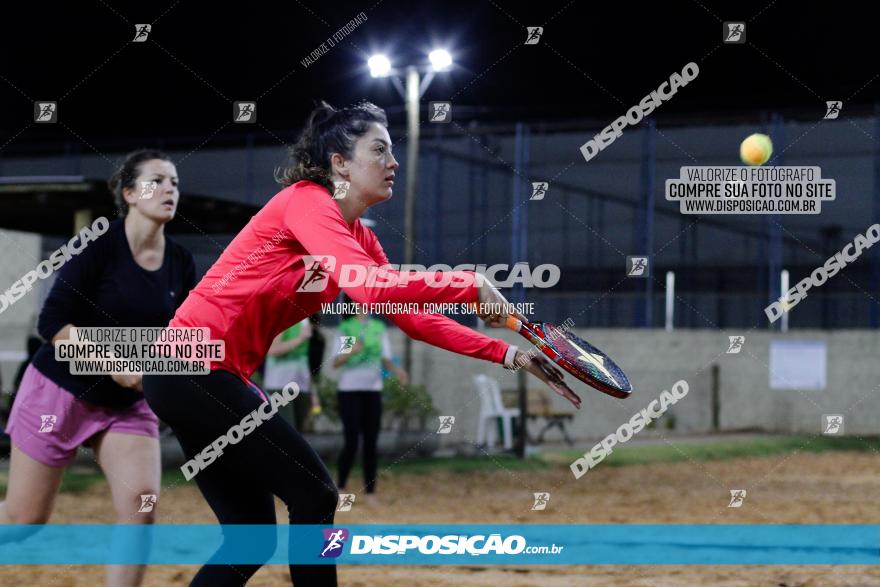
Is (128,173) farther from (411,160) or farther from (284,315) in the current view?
(411,160)

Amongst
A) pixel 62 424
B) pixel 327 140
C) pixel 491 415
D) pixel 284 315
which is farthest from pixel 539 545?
pixel 491 415

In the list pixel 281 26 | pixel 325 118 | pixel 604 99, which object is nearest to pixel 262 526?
pixel 325 118

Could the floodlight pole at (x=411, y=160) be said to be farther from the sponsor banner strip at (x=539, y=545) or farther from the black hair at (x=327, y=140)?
the black hair at (x=327, y=140)

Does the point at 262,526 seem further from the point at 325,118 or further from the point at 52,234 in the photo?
the point at 52,234

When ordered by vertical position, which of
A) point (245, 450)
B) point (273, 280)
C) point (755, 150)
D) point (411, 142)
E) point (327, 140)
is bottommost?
point (245, 450)

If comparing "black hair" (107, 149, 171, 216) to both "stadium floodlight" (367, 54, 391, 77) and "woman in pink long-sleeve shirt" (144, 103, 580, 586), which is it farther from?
"stadium floodlight" (367, 54, 391, 77)

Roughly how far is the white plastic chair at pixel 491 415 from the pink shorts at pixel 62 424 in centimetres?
1066

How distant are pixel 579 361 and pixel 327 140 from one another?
1.16m

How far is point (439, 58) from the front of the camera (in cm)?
1292

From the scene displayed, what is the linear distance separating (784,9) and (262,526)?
15.2 meters

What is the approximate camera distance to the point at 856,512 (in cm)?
897

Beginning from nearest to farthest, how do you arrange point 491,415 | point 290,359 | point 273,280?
point 273,280 → point 290,359 → point 491,415

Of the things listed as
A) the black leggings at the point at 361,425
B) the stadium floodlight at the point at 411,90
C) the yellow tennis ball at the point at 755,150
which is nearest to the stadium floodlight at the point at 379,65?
the stadium floodlight at the point at 411,90

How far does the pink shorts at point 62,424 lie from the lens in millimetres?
4309
